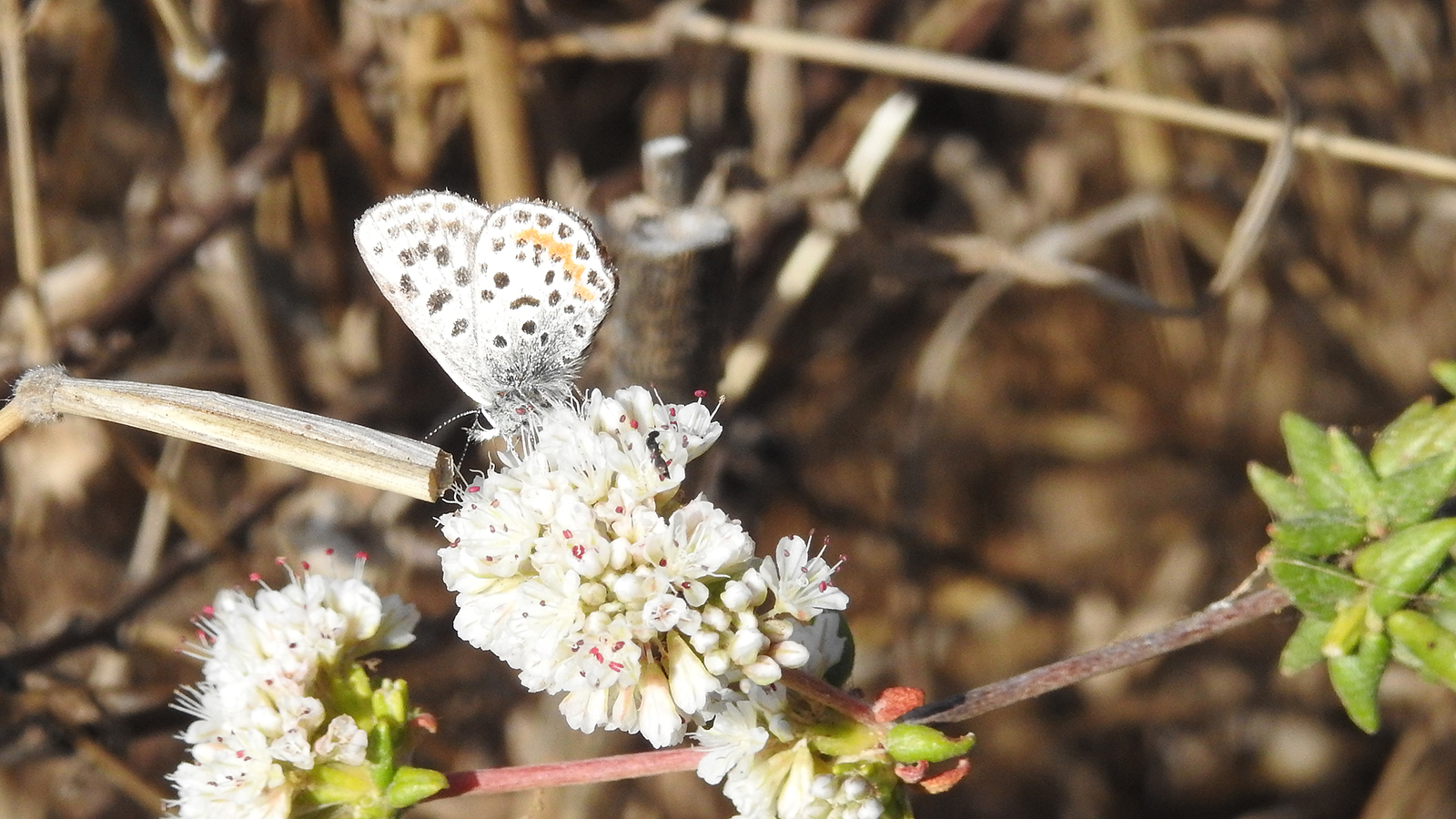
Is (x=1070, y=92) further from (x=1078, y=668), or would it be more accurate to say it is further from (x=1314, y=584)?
(x=1078, y=668)

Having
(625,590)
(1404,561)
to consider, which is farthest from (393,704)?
(1404,561)

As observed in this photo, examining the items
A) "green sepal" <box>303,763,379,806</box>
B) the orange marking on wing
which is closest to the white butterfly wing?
the orange marking on wing

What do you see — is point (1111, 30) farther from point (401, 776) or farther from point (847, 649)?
point (401, 776)

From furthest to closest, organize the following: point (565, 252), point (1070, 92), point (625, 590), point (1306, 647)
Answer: point (1070, 92)
point (565, 252)
point (1306, 647)
point (625, 590)

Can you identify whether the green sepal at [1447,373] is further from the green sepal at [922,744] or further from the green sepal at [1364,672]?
the green sepal at [922,744]

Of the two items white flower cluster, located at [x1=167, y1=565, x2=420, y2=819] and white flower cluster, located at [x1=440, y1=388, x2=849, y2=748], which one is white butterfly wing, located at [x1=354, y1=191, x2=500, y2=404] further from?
white flower cluster, located at [x1=440, y1=388, x2=849, y2=748]

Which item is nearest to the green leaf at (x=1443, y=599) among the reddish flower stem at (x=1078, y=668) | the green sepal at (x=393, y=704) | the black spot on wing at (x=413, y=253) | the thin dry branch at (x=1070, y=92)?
the reddish flower stem at (x=1078, y=668)
